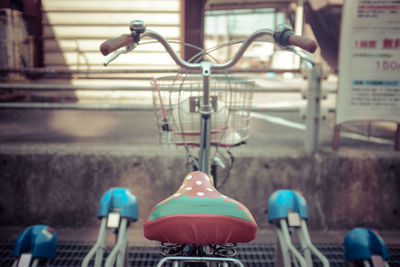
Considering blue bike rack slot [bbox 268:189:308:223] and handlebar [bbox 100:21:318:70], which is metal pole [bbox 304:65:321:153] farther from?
handlebar [bbox 100:21:318:70]

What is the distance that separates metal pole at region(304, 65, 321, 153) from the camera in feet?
9.70

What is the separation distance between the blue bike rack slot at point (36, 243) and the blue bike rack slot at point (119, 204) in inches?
12.0

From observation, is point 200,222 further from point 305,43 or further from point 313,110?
point 313,110

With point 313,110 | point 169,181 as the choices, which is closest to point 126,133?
point 169,181

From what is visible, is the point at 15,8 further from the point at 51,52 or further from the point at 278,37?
the point at 278,37

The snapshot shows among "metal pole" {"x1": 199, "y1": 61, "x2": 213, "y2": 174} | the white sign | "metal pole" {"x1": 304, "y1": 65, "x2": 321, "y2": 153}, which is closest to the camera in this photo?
"metal pole" {"x1": 199, "y1": 61, "x2": 213, "y2": 174}

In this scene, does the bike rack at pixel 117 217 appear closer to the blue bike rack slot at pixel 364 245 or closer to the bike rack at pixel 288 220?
the bike rack at pixel 288 220

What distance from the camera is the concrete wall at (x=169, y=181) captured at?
302cm

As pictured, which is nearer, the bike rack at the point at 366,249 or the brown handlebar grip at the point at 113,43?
the brown handlebar grip at the point at 113,43

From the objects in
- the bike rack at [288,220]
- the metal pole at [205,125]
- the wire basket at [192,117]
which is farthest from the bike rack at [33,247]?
the bike rack at [288,220]

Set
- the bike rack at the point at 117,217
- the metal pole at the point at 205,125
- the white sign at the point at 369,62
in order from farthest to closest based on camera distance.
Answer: the white sign at the point at 369,62 → the bike rack at the point at 117,217 → the metal pole at the point at 205,125

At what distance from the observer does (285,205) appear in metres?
2.05

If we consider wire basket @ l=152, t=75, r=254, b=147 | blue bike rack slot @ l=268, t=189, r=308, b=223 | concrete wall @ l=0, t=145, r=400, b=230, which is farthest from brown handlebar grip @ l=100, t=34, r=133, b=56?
concrete wall @ l=0, t=145, r=400, b=230

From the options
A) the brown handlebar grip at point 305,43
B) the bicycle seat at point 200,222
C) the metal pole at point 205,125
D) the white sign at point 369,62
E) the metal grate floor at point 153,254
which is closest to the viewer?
the bicycle seat at point 200,222
